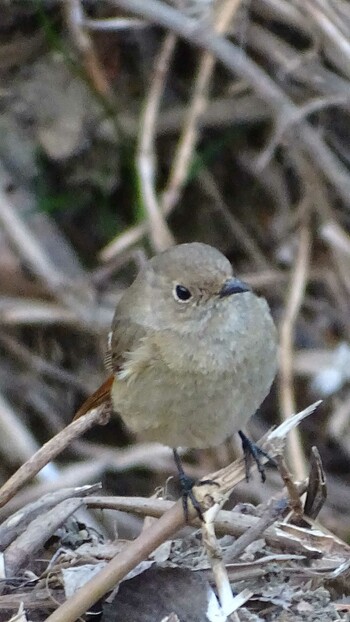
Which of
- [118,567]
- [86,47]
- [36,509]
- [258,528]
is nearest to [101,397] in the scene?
[36,509]

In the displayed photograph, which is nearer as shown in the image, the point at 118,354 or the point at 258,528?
the point at 258,528

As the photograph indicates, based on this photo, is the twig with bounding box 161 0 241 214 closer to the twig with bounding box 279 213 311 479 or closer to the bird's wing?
the twig with bounding box 279 213 311 479

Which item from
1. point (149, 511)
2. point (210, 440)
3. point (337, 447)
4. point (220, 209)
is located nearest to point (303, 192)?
point (220, 209)

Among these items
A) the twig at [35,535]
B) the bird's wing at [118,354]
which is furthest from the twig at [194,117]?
the twig at [35,535]

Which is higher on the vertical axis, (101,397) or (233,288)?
(233,288)

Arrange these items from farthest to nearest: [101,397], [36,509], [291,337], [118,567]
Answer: [291,337], [101,397], [36,509], [118,567]

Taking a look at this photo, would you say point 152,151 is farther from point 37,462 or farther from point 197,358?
point 37,462

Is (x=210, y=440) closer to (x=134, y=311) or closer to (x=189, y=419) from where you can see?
(x=189, y=419)
